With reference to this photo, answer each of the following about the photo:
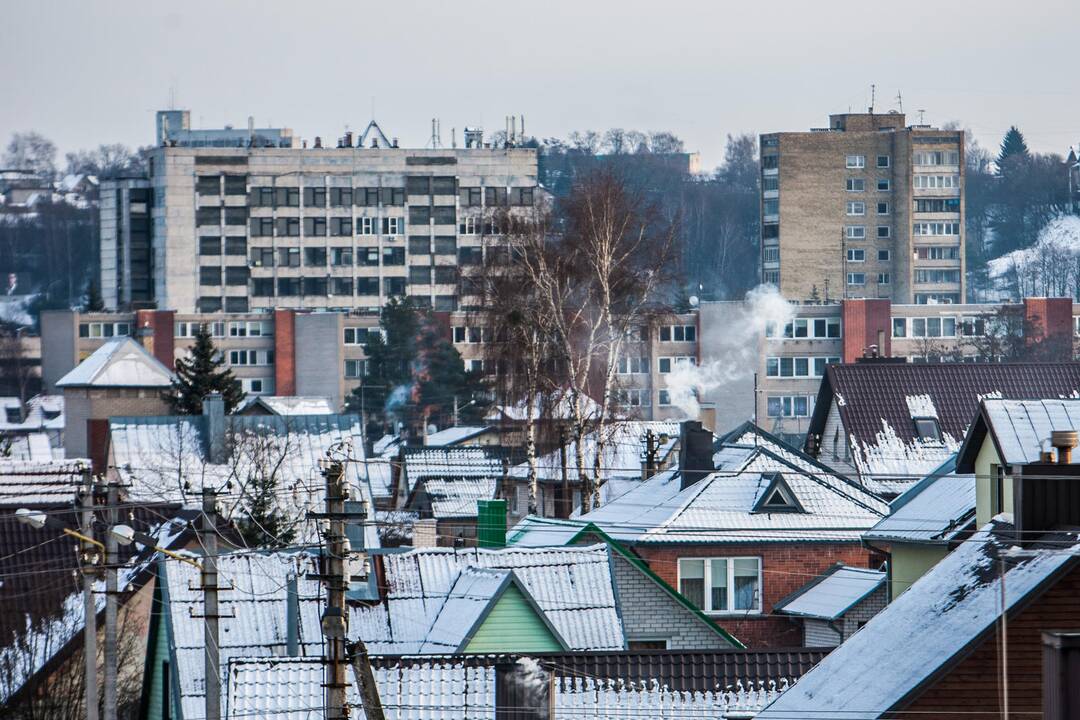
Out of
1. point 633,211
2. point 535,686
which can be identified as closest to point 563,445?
point 633,211

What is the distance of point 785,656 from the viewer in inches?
933

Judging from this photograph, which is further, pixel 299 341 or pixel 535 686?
pixel 299 341

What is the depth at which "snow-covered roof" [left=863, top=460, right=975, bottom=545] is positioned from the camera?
25672mm

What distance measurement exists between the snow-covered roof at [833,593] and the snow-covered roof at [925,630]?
467 inches

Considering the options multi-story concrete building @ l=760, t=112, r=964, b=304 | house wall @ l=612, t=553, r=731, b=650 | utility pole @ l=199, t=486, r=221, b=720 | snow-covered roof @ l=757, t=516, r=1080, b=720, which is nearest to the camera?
snow-covered roof @ l=757, t=516, r=1080, b=720

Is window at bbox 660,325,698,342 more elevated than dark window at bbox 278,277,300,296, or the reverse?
dark window at bbox 278,277,300,296

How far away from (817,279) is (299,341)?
36.4 meters

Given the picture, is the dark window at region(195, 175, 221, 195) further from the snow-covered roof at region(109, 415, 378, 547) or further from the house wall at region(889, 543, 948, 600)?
the house wall at region(889, 543, 948, 600)

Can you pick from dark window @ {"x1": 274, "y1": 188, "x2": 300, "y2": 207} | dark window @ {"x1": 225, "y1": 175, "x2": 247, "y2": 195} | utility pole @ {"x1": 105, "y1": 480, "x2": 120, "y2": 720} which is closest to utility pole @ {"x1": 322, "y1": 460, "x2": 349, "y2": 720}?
utility pole @ {"x1": 105, "y1": 480, "x2": 120, "y2": 720}

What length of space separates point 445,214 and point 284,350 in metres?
25.9

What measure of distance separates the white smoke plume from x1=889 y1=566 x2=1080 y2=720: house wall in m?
88.0

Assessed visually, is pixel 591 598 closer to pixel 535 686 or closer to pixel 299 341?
pixel 535 686

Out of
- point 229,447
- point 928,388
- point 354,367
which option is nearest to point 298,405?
point 229,447

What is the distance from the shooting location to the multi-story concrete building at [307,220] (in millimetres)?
137375
